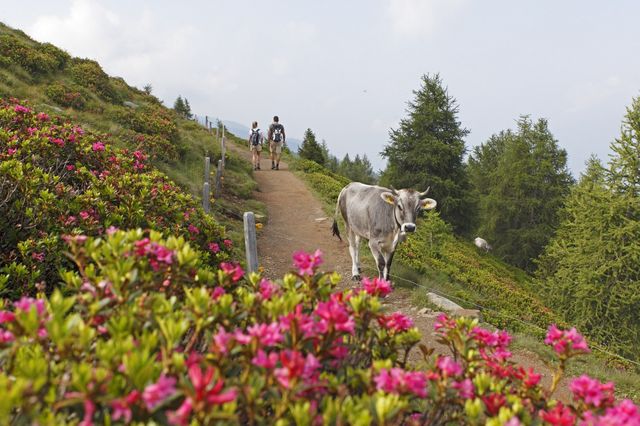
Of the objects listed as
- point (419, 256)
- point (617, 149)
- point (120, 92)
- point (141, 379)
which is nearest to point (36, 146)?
point (141, 379)

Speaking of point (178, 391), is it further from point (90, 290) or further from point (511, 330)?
point (511, 330)

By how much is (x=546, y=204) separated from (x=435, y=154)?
1337 cm

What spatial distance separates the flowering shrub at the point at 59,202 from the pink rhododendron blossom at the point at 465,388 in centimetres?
331

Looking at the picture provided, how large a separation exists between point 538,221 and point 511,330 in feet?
102

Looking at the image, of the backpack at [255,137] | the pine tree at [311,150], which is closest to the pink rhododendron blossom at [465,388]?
the backpack at [255,137]

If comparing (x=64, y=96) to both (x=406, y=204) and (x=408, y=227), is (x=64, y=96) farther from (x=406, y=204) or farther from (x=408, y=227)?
(x=408, y=227)

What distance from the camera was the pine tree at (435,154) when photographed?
95.1 ft

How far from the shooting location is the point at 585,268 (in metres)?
18.2

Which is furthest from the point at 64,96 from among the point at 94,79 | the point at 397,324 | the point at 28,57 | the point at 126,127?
the point at 397,324

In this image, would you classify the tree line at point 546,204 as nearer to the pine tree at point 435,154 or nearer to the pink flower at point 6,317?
the pine tree at point 435,154

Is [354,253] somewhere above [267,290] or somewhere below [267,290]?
below

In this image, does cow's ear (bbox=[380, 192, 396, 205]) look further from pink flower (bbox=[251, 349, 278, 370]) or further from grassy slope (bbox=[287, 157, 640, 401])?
pink flower (bbox=[251, 349, 278, 370])

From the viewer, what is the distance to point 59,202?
17.1 feet

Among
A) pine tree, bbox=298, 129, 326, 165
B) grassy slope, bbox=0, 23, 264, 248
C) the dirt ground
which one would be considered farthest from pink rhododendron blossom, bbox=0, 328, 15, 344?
pine tree, bbox=298, 129, 326, 165
